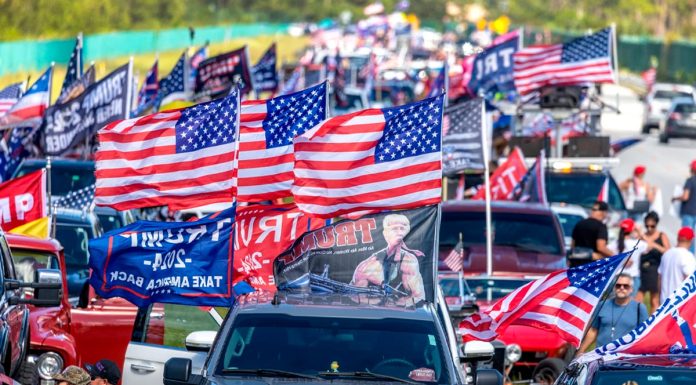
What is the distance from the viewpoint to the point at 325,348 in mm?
9984

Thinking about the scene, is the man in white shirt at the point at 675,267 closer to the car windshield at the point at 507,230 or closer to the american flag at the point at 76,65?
the car windshield at the point at 507,230

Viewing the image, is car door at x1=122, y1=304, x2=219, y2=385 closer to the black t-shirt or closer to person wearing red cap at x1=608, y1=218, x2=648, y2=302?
person wearing red cap at x1=608, y1=218, x2=648, y2=302

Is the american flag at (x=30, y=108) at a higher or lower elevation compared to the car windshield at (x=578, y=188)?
higher

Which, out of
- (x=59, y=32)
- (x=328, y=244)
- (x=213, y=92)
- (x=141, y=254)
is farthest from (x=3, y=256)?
(x=59, y=32)

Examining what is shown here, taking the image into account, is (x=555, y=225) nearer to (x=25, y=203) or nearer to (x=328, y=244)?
(x=25, y=203)

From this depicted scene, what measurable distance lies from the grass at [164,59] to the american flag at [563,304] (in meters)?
16.8

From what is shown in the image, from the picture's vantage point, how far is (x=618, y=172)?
4059 cm

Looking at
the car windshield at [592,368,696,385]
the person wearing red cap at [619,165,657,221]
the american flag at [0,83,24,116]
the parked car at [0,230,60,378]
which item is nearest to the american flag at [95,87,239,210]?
the parked car at [0,230,60,378]

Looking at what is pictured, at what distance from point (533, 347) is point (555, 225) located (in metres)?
4.46

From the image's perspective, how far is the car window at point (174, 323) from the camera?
12.4 meters

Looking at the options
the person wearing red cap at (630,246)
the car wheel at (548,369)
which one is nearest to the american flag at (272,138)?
the car wheel at (548,369)

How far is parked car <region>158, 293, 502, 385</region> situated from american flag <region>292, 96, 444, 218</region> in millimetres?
2986

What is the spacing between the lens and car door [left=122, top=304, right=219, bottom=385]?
454 inches

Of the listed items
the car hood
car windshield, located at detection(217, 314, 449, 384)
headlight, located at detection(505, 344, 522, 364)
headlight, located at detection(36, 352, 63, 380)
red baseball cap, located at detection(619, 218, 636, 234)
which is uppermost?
car windshield, located at detection(217, 314, 449, 384)
